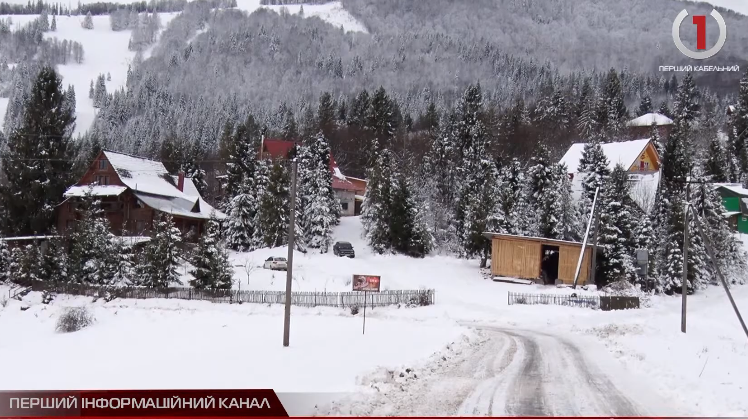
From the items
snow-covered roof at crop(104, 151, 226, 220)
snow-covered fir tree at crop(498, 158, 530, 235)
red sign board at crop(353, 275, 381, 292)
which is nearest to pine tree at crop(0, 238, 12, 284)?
snow-covered roof at crop(104, 151, 226, 220)

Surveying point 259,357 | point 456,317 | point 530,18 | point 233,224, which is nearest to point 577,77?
point 530,18

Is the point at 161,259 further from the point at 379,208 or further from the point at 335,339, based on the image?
the point at 335,339

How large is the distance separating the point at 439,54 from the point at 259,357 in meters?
136

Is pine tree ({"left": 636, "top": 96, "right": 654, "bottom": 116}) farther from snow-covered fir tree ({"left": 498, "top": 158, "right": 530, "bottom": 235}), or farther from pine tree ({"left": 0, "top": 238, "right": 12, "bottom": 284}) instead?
pine tree ({"left": 0, "top": 238, "right": 12, "bottom": 284})

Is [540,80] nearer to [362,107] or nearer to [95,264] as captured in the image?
[362,107]

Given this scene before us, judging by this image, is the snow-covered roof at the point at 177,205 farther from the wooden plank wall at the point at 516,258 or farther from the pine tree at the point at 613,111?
the pine tree at the point at 613,111

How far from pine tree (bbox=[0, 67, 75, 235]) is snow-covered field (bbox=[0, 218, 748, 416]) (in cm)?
1595

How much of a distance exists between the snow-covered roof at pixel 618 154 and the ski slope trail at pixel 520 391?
48.1 m

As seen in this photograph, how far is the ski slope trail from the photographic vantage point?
10.4 meters

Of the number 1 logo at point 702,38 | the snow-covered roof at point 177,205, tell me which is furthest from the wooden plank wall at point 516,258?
the snow-covered roof at point 177,205

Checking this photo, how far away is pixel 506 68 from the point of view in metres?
111

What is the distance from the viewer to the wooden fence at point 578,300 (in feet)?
121

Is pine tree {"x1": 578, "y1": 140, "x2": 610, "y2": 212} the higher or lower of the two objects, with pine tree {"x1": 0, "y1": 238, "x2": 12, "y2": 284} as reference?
higher

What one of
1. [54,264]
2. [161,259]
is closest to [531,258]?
[161,259]
